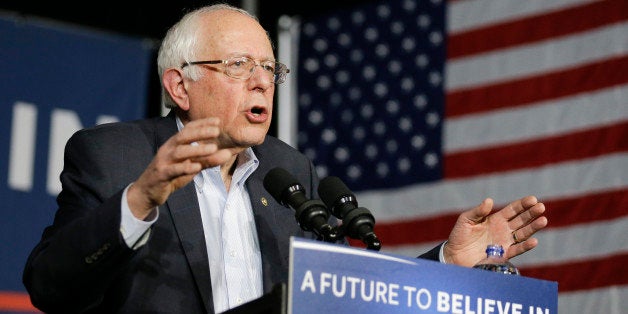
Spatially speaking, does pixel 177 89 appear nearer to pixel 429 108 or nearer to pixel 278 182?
pixel 278 182

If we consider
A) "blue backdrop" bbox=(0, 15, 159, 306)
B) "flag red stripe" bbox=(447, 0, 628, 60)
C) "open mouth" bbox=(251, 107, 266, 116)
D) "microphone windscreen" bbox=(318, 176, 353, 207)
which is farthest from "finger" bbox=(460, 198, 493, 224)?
"blue backdrop" bbox=(0, 15, 159, 306)

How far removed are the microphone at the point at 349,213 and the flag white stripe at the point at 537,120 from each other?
233cm

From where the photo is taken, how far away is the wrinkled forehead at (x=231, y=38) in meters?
2.48

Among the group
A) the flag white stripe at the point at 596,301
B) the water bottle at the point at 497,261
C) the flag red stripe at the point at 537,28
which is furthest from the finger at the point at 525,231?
the flag red stripe at the point at 537,28

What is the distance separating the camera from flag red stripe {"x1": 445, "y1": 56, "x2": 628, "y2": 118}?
417 centimetres

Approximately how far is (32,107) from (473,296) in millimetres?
3003

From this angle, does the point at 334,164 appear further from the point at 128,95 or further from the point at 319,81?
the point at 128,95

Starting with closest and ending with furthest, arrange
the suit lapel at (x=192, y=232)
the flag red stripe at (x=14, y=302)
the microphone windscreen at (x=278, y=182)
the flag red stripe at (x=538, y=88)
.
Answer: the microphone windscreen at (x=278, y=182), the suit lapel at (x=192, y=232), the flag red stripe at (x=14, y=302), the flag red stripe at (x=538, y=88)

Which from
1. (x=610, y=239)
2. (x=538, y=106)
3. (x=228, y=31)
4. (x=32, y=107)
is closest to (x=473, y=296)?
(x=228, y=31)

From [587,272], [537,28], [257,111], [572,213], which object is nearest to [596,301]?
[587,272]

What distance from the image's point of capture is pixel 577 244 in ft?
13.4

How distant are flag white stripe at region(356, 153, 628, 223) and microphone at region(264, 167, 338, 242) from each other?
236cm

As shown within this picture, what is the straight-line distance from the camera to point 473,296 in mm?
1799

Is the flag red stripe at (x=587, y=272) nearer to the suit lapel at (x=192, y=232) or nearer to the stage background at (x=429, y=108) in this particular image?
the stage background at (x=429, y=108)
